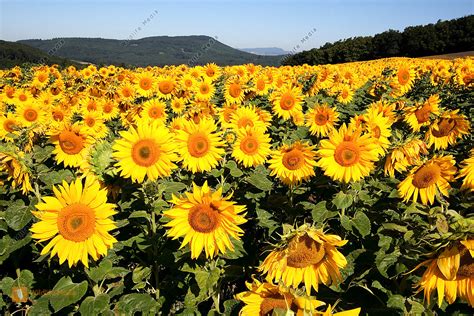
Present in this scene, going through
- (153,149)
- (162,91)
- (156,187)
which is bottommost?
(156,187)

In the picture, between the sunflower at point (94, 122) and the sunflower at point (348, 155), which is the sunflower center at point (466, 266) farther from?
the sunflower at point (94, 122)

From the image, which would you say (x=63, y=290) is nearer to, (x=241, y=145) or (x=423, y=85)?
(x=241, y=145)

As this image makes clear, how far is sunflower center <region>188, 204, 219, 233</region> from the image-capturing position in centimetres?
282

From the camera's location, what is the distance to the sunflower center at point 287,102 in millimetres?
7717

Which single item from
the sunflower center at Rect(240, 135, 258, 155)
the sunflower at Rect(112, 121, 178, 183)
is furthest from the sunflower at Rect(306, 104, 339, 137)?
the sunflower at Rect(112, 121, 178, 183)

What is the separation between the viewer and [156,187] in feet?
11.7

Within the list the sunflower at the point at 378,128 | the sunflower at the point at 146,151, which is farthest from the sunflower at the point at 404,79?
the sunflower at the point at 146,151

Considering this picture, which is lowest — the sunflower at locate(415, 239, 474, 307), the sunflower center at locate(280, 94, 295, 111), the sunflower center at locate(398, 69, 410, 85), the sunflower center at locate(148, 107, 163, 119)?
the sunflower at locate(415, 239, 474, 307)

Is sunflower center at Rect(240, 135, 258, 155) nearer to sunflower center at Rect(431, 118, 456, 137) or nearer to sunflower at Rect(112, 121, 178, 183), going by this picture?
sunflower at Rect(112, 121, 178, 183)

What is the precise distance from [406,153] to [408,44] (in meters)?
58.9

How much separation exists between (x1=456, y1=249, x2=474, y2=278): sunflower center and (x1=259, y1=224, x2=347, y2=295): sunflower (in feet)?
1.99

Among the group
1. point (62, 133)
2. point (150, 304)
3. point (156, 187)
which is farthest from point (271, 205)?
point (62, 133)

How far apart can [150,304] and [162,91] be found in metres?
6.80

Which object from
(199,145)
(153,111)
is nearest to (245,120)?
(199,145)
